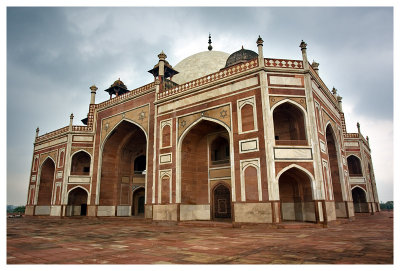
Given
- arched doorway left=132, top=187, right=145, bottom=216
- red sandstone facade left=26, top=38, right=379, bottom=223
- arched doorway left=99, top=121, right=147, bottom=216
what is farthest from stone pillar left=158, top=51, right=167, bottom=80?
arched doorway left=132, top=187, right=145, bottom=216

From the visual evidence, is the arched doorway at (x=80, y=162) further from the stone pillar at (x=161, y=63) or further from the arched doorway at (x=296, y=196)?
the arched doorway at (x=296, y=196)

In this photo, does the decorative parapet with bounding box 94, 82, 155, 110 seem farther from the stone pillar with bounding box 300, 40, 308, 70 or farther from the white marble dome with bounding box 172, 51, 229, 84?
the stone pillar with bounding box 300, 40, 308, 70

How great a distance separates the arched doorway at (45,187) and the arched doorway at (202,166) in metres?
15.3

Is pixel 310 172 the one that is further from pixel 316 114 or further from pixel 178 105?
pixel 178 105

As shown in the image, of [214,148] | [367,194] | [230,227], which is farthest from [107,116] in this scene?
[367,194]

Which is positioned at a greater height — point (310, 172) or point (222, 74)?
point (222, 74)

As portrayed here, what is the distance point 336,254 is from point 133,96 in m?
16.4

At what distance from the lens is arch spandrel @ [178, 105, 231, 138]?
43.5 feet

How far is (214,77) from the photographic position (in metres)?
14.2

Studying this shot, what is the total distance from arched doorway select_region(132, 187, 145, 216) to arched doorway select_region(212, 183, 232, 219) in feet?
27.8

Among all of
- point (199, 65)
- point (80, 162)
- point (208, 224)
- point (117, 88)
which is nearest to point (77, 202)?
point (80, 162)

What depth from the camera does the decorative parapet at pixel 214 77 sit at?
1294 centimetres

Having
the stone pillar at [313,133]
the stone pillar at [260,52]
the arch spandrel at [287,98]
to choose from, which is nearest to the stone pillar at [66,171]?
the stone pillar at [260,52]

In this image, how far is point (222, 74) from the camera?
547 inches
